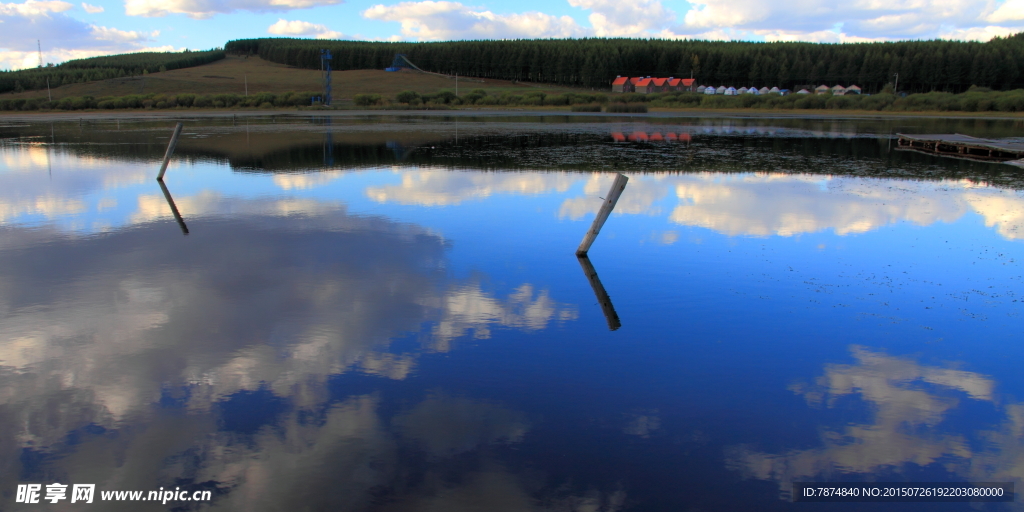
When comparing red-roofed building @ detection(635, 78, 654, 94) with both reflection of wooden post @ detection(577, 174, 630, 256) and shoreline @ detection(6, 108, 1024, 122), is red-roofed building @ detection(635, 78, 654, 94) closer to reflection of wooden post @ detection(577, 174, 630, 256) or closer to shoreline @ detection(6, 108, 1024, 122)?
shoreline @ detection(6, 108, 1024, 122)

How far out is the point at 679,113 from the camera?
8162cm

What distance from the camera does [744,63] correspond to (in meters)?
144

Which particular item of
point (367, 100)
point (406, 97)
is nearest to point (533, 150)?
point (406, 97)

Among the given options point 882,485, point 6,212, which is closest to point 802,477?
point 882,485

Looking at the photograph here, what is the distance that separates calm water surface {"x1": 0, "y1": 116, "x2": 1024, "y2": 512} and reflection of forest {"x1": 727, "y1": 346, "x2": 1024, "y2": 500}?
0.10 feet

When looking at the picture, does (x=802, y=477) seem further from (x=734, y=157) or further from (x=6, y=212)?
(x=734, y=157)

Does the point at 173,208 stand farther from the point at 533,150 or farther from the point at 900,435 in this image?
the point at 533,150

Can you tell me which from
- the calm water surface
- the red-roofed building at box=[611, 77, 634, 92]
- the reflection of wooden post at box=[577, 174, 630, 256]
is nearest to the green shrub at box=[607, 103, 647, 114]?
the red-roofed building at box=[611, 77, 634, 92]

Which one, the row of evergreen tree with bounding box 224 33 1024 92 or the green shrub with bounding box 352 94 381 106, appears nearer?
the green shrub with bounding box 352 94 381 106

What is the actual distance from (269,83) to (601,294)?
131339 millimetres

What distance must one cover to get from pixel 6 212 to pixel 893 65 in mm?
149619

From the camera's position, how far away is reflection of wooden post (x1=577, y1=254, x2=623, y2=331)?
960 cm

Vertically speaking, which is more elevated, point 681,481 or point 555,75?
point 555,75

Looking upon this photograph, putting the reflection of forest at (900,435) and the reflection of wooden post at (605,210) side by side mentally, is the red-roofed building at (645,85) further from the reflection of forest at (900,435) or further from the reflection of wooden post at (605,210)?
the reflection of forest at (900,435)
